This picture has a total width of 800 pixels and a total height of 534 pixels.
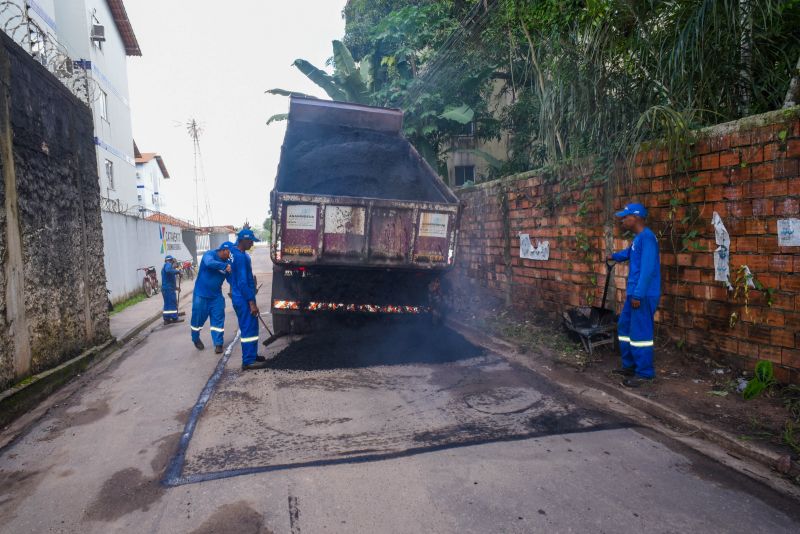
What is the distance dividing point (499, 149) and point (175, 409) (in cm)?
1452

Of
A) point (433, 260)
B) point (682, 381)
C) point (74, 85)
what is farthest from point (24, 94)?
point (682, 381)

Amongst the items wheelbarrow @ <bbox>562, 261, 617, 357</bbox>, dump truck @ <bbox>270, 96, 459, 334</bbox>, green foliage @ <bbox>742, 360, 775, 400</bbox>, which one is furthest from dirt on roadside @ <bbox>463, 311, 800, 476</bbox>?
dump truck @ <bbox>270, 96, 459, 334</bbox>

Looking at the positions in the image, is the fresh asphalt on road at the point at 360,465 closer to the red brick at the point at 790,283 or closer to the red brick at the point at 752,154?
the red brick at the point at 790,283

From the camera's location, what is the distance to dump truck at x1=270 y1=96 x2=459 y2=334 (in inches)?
219

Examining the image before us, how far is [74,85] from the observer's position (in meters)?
6.27

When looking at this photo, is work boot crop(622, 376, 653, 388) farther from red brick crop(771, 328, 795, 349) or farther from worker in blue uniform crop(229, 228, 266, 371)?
worker in blue uniform crop(229, 228, 266, 371)

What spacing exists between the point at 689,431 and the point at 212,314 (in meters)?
5.34

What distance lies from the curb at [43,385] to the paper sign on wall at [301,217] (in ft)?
9.28

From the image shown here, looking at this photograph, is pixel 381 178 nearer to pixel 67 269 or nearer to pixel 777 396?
pixel 67 269

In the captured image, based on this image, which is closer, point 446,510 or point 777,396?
point 446,510

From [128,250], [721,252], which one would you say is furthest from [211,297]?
[128,250]

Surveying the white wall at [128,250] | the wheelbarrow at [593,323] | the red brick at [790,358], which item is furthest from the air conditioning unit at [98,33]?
the red brick at [790,358]

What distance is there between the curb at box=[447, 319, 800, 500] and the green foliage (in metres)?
0.68

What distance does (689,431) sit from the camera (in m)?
3.32
